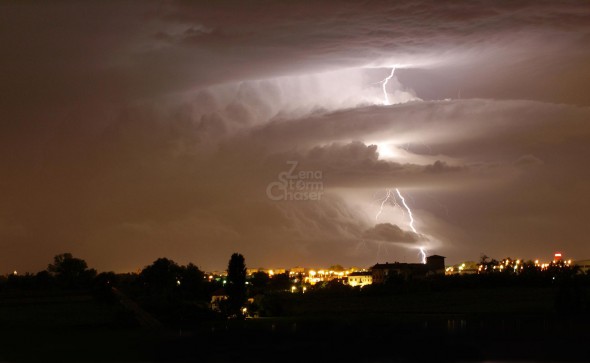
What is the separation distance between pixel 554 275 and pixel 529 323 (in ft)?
130

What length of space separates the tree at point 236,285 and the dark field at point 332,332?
14.3ft

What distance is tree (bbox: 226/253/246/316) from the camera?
99.0 meters

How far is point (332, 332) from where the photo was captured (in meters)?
75.0

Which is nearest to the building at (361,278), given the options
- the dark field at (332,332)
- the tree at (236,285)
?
the dark field at (332,332)

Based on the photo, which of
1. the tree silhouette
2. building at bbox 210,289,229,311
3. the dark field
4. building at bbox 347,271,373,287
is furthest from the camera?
building at bbox 347,271,373,287

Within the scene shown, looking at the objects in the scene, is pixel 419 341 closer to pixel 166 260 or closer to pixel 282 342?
pixel 282 342

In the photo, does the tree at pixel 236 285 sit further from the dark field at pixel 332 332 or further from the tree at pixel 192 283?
the tree at pixel 192 283

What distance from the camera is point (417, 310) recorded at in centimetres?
10412

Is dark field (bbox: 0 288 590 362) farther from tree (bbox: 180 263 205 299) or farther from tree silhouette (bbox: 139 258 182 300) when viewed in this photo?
tree silhouette (bbox: 139 258 182 300)

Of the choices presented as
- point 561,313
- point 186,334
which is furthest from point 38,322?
point 561,313

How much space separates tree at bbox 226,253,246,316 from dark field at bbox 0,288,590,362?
436 centimetres

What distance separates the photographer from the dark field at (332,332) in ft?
187

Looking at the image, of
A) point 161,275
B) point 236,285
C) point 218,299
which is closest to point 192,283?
point 161,275

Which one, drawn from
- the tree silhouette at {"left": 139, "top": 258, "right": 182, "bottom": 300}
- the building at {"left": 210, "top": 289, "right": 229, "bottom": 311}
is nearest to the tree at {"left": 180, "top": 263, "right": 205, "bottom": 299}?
the tree silhouette at {"left": 139, "top": 258, "right": 182, "bottom": 300}
